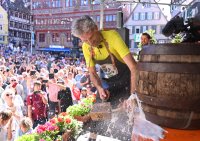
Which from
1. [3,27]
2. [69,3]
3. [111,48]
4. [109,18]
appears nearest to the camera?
[111,48]

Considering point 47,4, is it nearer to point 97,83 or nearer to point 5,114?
point 5,114

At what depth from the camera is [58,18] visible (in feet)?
155

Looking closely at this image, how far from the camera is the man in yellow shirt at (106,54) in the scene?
91.6 inches

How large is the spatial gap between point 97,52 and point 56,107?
219 inches

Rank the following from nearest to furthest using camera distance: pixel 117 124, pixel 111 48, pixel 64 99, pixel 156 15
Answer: pixel 111 48 < pixel 117 124 < pixel 64 99 < pixel 156 15

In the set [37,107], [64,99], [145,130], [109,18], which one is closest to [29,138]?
[37,107]

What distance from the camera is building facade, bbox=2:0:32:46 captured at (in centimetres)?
5953

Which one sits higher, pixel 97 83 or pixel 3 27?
pixel 3 27

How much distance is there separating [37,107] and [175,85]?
5768 millimetres

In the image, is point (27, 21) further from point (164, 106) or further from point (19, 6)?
point (164, 106)

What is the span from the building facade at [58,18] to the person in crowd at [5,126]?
37.7 metres

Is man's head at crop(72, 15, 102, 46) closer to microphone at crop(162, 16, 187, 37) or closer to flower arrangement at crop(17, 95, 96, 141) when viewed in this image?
microphone at crop(162, 16, 187, 37)

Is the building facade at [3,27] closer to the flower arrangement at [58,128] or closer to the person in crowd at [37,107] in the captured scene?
the person in crowd at [37,107]

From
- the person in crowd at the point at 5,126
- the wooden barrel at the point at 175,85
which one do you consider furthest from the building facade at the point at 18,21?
the wooden barrel at the point at 175,85
